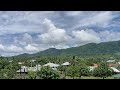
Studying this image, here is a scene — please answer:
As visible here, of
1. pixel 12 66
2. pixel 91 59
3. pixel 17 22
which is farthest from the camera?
pixel 91 59

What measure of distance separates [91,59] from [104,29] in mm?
1285

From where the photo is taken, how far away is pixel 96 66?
30.8ft

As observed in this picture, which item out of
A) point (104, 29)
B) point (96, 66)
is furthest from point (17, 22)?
point (104, 29)

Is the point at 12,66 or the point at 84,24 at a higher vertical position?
the point at 84,24
